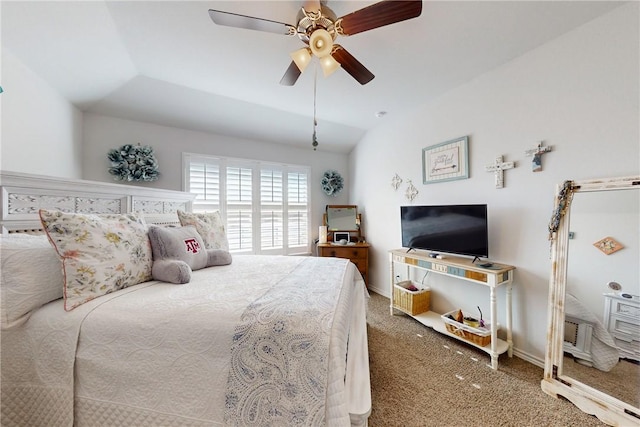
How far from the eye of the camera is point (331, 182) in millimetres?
3828

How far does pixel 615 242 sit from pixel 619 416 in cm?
99

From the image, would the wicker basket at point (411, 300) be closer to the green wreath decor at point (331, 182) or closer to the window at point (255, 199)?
the window at point (255, 199)

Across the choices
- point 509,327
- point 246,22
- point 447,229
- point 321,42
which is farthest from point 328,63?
point 509,327

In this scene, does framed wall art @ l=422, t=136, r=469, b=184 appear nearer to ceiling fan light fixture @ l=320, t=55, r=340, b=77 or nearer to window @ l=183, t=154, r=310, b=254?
ceiling fan light fixture @ l=320, t=55, r=340, b=77

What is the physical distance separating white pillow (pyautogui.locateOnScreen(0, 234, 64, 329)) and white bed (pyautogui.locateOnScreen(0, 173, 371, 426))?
→ 0.04 m

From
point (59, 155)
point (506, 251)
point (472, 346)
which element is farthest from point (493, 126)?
point (59, 155)

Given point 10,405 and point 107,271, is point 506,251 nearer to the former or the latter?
point 107,271

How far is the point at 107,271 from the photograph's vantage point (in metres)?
1.14

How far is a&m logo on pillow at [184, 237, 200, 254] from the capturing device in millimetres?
1611

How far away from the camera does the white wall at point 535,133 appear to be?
4.67 feet

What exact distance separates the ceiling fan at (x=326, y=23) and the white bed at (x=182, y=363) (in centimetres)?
151

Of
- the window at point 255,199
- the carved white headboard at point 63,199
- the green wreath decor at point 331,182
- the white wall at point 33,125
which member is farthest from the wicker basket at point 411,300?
the white wall at point 33,125

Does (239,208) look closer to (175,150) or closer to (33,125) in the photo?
(175,150)

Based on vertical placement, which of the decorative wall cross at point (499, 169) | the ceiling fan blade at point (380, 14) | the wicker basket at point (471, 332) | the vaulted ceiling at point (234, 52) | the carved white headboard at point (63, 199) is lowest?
the wicker basket at point (471, 332)
